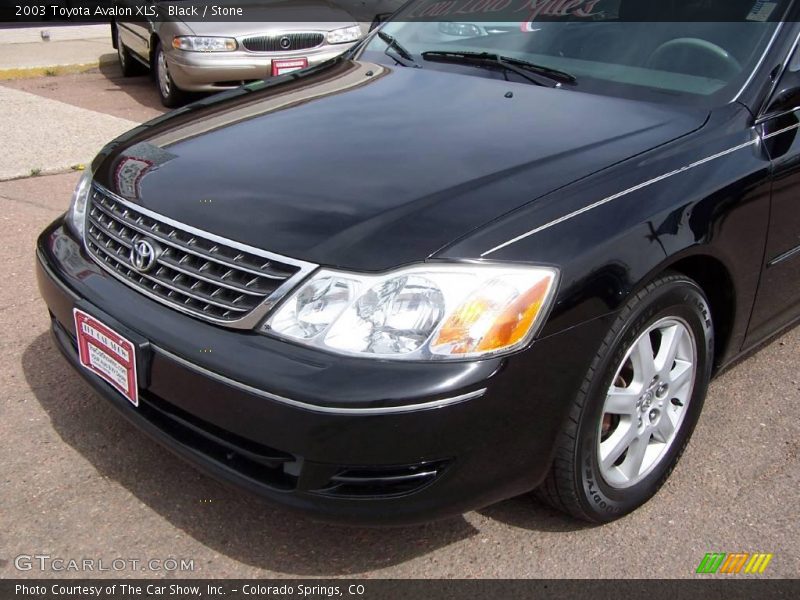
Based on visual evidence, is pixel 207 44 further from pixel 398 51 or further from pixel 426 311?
pixel 426 311

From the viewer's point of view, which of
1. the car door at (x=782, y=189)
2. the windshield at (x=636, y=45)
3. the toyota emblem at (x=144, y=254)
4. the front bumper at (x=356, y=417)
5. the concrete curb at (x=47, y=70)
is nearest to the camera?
the front bumper at (x=356, y=417)

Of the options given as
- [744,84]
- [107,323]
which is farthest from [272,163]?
[744,84]

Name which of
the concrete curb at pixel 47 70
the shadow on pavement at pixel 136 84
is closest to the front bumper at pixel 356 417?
the shadow on pavement at pixel 136 84

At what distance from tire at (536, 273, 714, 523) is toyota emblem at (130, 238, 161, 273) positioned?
119 cm

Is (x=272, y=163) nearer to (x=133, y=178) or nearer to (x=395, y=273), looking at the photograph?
(x=133, y=178)

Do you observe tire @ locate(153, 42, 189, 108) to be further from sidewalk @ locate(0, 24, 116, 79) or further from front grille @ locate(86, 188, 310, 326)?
front grille @ locate(86, 188, 310, 326)

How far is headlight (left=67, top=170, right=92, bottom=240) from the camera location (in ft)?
9.25

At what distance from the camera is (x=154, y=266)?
2.39 metres

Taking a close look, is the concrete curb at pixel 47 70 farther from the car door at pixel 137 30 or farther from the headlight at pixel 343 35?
the headlight at pixel 343 35

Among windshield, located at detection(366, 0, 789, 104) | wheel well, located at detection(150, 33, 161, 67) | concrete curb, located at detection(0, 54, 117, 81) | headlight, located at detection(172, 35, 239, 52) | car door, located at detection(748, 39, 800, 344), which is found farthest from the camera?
concrete curb, located at detection(0, 54, 117, 81)

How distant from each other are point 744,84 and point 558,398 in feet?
4.29

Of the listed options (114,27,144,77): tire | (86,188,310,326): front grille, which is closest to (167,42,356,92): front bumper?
(114,27,144,77): tire

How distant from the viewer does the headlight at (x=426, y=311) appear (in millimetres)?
2057

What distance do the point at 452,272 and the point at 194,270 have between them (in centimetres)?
69
